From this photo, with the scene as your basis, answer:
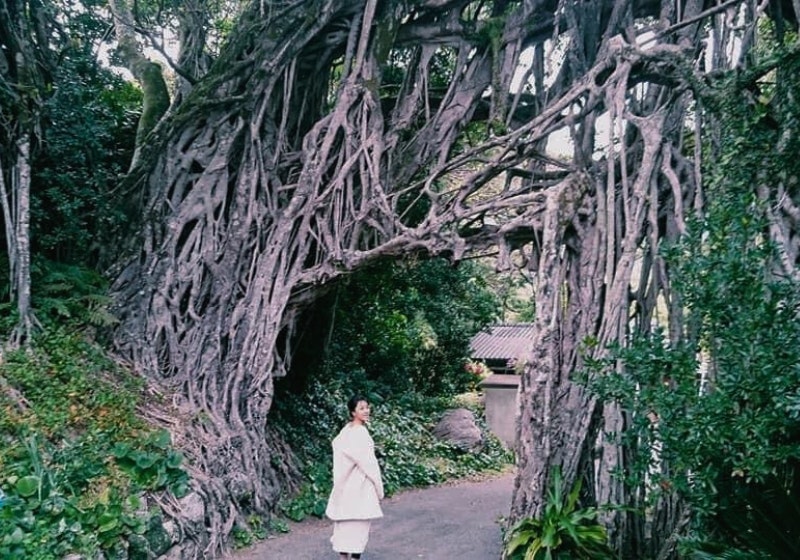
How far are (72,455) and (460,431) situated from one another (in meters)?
7.51

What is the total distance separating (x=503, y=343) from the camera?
16438 millimetres

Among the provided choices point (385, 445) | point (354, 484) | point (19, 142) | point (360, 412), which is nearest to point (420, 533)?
point (354, 484)

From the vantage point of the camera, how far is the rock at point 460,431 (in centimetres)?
1072

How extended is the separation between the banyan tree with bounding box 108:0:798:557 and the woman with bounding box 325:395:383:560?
1.10 meters

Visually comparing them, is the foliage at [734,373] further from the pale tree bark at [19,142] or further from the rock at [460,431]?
the rock at [460,431]

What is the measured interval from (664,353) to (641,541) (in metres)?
2.08

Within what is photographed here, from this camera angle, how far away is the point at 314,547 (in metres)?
5.60

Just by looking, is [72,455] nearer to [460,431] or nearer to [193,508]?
[193,508]

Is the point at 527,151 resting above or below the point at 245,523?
above

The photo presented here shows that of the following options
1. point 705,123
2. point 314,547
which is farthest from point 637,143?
point 314,547

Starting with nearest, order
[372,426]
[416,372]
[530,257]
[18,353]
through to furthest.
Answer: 1. [18,353]
2. [530,257]
3. [372,426]
4. [416,372]

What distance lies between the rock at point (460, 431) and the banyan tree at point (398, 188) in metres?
3.98

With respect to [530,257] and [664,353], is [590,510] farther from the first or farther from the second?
[530,257]

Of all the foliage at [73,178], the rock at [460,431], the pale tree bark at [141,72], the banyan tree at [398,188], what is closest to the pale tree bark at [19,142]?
the foliage at [73,178]
